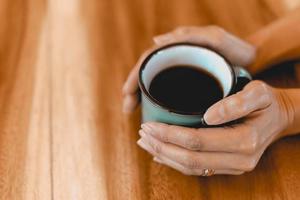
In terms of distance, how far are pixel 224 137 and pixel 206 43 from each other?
214 millimetres

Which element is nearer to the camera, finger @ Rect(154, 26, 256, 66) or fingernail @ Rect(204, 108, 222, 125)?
fingernail @ Rect(204, 108, 222, 125)

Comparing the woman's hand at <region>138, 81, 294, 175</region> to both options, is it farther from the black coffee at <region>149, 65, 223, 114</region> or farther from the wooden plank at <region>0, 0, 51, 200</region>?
the wooden plank at <region>0, 0, 51, 200</region>

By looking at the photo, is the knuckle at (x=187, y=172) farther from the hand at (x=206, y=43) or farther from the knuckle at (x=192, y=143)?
the hand at (x=206, y=43)

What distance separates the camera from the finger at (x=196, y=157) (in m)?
0.67

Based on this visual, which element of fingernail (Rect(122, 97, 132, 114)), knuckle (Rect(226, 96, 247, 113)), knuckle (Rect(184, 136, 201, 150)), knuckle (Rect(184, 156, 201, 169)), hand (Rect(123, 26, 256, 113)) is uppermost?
hand (Rect(123, 26, 256, 113))

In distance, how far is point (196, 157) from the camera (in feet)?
2.18

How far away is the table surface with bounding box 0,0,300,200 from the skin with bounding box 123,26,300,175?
0.04 metres

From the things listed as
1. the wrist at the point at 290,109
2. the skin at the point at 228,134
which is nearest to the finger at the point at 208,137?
the skin at the point at 228,134

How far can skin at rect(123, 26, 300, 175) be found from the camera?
644 mm

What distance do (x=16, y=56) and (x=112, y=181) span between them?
0.32m

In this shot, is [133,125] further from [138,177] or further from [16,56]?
[16,56]

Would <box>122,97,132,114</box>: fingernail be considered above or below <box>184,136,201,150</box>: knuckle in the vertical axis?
above

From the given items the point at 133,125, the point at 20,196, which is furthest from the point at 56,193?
the point at 133,125

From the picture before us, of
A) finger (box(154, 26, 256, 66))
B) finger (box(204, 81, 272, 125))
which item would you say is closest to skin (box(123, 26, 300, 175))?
finger (box(204, 81, 272, 125))
